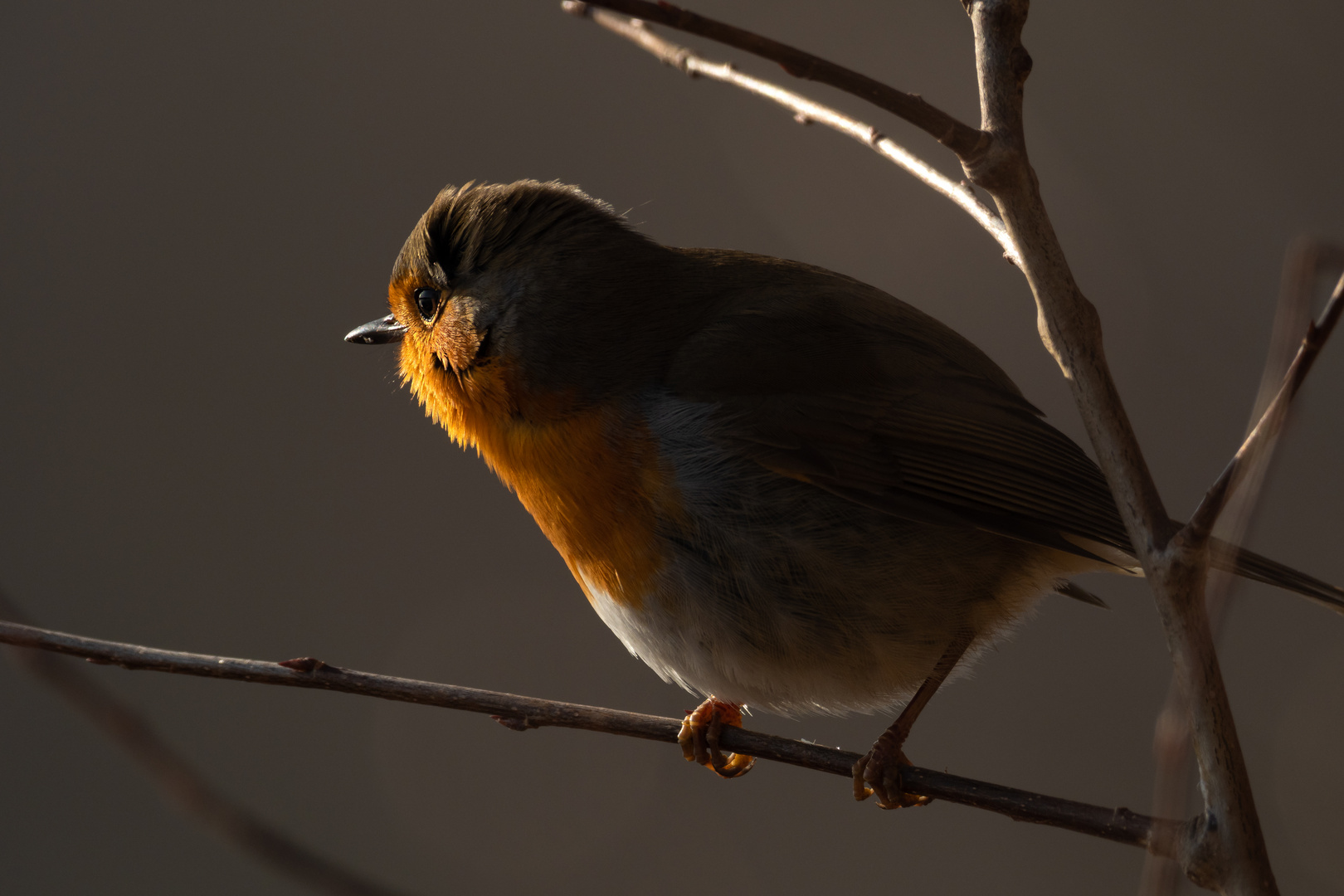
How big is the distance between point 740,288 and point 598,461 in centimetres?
33

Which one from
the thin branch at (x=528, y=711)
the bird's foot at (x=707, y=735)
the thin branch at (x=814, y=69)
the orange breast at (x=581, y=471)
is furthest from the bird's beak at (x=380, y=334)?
the thin branch at (x=814, y=69)

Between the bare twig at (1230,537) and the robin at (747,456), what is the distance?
43cm

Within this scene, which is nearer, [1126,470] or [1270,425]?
[1270,425]

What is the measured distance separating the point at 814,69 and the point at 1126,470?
1.14 ft

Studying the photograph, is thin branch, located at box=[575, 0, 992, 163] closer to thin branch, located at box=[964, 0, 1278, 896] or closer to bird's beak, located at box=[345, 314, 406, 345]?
thin branch, located at box=[964, 0, 1278, 896]

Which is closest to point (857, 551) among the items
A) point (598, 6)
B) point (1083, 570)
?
point (1083, 570)

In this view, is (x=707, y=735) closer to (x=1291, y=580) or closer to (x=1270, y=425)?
(x=1291, y=580)

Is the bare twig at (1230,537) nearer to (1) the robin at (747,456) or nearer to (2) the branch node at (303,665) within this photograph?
(1) the robin at (747,456)

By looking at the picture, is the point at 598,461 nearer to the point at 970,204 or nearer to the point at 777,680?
the point at 777,680

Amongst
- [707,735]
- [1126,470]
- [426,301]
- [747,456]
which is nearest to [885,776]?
[707,735]

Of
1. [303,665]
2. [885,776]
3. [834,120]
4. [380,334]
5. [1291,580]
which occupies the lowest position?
[885,776]

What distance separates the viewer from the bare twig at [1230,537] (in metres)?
0.64

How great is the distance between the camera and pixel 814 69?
579 millimetres

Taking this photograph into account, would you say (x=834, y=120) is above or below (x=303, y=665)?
above
